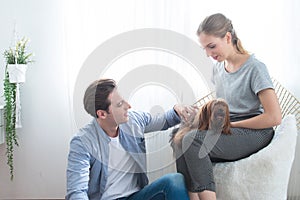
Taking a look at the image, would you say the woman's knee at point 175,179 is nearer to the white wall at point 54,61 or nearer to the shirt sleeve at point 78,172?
the shirt sleeve at point 78,172

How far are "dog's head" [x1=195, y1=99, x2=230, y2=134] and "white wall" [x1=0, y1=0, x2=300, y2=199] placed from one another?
74cm

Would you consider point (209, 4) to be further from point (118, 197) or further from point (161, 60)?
point (118, 197)

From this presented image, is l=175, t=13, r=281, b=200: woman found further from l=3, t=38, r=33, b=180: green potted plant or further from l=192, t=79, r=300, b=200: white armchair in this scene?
l=3, t=38, r=33, b=180: green potted plant

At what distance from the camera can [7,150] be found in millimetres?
2408

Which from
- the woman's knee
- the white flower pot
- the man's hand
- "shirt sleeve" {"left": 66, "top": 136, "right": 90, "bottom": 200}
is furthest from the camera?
the white flower pot

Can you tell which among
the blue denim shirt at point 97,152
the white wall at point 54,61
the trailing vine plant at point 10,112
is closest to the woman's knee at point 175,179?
the blue denim shirt at point 97,152

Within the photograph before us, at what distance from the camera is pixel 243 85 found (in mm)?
1702

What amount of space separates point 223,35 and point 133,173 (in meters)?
0.68

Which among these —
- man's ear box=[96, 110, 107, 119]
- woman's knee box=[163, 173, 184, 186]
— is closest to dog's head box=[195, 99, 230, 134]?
woman's knee box=[163, 173, 184, 186]

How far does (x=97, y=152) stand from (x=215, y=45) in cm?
65

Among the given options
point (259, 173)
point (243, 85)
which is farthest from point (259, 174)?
point (243, 85)

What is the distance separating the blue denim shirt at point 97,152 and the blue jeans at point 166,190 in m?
0.07

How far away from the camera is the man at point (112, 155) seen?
1.56 m

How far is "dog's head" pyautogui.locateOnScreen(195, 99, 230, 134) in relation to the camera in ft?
5.47
